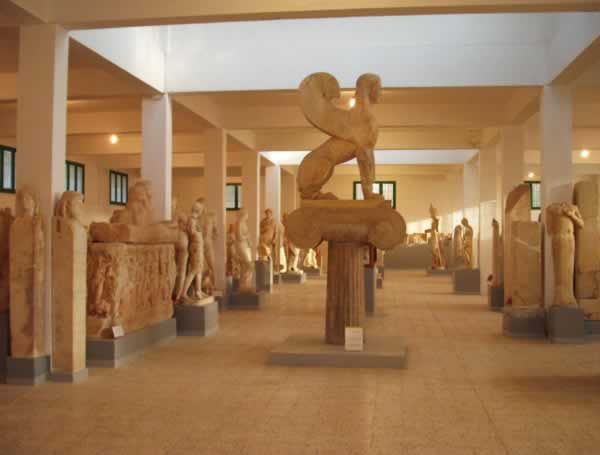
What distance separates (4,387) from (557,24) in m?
9.06

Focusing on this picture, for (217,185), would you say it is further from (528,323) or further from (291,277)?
(291,277)

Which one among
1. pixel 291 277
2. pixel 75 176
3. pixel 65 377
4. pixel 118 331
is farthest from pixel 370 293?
pixel 75 176

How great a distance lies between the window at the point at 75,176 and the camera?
906 inches

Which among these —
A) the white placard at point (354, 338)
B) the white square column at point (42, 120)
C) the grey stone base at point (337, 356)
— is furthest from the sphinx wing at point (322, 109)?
the white square column at point (42, 120)

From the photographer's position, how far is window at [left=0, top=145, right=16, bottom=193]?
19.0 m

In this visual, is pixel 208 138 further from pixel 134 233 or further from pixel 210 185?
pixel 134 233

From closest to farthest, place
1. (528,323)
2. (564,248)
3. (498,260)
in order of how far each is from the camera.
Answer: (564,248) < (528,323) < (498,260)

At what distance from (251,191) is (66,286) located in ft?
39.9

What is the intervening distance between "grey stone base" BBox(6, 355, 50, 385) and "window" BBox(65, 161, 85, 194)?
1599 centimetres

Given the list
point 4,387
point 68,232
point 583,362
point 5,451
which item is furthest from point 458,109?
point 5,451

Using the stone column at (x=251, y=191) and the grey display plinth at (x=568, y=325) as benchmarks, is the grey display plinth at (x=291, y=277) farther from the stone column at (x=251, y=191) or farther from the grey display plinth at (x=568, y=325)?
the grey display plinth at (x=568, y=325)

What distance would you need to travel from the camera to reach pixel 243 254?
1523 cm

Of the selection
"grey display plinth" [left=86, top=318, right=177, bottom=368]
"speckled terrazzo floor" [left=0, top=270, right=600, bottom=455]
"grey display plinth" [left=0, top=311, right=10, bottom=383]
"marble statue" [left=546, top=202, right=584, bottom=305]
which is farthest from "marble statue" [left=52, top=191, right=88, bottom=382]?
"marble statue" [left=546, top=202, right=584, bottom=305]

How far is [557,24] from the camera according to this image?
419 inches
